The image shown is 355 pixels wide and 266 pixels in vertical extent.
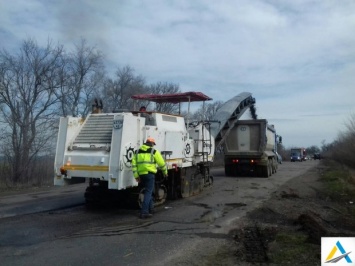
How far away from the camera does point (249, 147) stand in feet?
68.3

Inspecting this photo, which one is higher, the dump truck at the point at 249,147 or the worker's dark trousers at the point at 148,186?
the dump truck at the point at 249,147

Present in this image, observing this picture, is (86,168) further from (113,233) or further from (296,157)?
(296,157)

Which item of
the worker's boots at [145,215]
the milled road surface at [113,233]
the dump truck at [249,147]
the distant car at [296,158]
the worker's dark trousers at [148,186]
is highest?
the distant car at [296,158]

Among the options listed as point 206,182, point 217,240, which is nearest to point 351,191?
point 206,182

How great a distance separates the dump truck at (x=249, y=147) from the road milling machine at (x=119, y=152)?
8.85 metres

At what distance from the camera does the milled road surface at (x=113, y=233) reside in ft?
18.6

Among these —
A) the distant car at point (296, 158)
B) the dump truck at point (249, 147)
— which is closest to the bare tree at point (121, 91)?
the dump truck at point (249, 147)

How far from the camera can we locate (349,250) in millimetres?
3730

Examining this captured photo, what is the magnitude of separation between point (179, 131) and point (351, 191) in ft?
24.0

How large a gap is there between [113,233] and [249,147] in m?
14.6

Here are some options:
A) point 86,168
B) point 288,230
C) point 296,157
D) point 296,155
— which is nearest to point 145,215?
point 86,168

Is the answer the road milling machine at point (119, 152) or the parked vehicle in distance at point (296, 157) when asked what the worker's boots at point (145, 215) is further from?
the parked vehicle in distance at point (296, 157)

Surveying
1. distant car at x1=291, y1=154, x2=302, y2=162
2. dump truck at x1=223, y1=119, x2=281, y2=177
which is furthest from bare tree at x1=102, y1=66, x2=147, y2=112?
distant car at x1=291, y1=154, x2=302, y2=162

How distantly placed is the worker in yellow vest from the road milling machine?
0.70 ft
